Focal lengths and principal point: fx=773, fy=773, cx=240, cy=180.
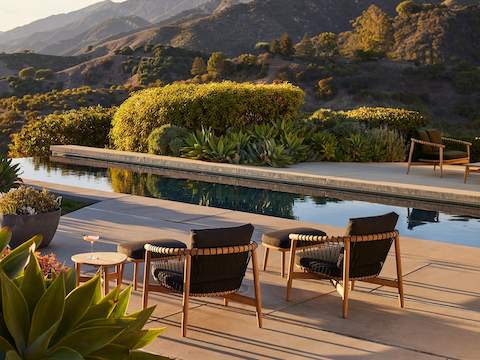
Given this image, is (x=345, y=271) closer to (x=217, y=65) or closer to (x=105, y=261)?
(x=105, y=261)

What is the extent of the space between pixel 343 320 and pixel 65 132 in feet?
50.4

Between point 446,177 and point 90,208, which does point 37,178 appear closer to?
point 90,208

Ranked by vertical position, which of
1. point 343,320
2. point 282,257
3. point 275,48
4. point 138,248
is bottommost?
point 343,320

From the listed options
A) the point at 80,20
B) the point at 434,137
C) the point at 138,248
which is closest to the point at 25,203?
the point at 138,248

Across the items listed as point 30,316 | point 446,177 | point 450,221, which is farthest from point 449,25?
point 30,316

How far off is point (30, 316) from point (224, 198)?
10246mm

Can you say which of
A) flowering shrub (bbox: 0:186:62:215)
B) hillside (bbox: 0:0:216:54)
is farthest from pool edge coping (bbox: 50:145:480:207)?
hillside (bbox: 0:0:216:54)

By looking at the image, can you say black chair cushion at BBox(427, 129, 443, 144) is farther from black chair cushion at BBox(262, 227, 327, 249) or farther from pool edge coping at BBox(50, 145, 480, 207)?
black chair cushion at BBox(262, 227, 327, 249)

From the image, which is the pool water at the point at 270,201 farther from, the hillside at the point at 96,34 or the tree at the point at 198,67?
the hillside at the point at 96,34

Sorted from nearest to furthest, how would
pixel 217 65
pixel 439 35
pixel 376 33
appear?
pixel 217 65, pixel 439 35, pixel 376 33

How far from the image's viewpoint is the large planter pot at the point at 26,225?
786cm

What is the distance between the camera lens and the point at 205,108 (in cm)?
1788

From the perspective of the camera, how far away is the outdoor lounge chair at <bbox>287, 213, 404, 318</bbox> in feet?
19.3

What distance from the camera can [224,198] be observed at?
41.9 ft
